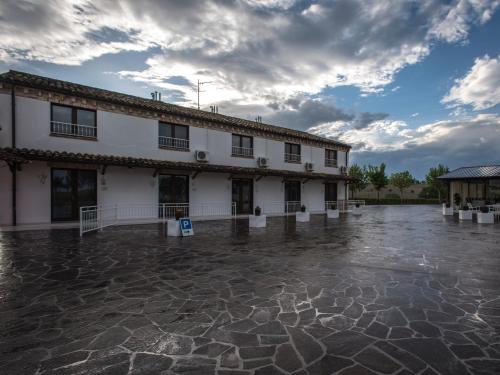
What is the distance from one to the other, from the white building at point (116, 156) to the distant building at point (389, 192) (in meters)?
29.0

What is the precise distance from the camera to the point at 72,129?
14438 mm

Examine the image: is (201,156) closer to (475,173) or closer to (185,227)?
(185,227)

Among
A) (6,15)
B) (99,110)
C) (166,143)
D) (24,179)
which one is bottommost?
(24,179)

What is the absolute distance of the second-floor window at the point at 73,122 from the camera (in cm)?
1397

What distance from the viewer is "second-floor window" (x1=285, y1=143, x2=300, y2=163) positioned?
24.1m

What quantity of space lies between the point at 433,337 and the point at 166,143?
661 inches

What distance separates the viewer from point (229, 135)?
66.6ft

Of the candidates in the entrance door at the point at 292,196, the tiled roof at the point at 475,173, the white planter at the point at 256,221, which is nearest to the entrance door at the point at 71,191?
the white planter at the point at 256,221

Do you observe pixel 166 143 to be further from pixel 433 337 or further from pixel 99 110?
pixel 433 337

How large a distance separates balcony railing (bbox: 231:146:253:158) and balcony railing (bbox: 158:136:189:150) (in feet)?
12.4

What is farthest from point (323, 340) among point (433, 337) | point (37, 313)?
point (37, 313)

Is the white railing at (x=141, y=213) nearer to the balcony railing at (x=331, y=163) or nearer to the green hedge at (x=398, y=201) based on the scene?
the balcony railing at (x=331, y=163)

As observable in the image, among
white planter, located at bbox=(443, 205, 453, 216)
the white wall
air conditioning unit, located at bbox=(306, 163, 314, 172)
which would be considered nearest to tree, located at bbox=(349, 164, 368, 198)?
white planter, located at bbox=(443, 205, 453, 216)

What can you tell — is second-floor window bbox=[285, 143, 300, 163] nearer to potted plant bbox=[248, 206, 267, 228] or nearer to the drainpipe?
potted plant bbox=[248, 206, 267, 228]
